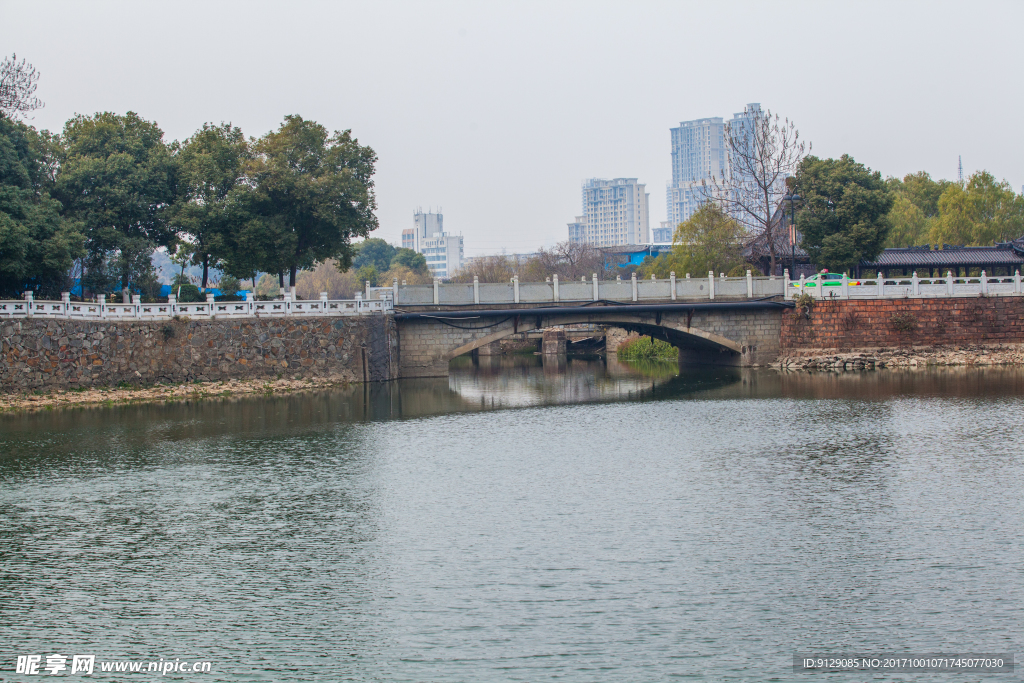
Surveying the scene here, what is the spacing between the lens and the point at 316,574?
14.0 meters

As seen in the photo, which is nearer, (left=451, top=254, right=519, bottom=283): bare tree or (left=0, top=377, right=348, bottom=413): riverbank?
(left=0, top=377, right=348, bottom=413): riverbank

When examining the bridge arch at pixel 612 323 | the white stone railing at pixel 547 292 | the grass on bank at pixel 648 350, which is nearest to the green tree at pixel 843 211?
the white stone railing at pixel 547 292

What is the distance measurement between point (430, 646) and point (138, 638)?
386cm

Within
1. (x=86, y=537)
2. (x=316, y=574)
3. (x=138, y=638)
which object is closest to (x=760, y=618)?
(x=316, y=574)

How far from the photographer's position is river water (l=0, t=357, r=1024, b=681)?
11.3m

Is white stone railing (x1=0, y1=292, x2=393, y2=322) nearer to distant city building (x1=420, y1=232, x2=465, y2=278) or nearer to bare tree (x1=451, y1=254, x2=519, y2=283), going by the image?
bare tree (x1=451, y1=254, x2=519, y2=283)

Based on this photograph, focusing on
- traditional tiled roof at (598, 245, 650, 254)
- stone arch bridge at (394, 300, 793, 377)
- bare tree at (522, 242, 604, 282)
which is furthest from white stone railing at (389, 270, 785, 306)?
traditional tiled roof at (598, 245, 650, 254)

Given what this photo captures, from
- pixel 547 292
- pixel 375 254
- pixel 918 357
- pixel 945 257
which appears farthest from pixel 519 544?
pixel 375 254

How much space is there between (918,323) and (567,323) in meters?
15.9

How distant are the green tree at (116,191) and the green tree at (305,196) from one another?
4.58 meters

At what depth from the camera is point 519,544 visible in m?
15.1

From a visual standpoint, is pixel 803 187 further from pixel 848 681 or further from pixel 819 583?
pixel 848 681

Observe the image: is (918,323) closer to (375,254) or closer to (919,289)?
(919,289)

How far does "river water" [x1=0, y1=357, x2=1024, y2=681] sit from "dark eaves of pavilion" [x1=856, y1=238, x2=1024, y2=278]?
20.2 meters
